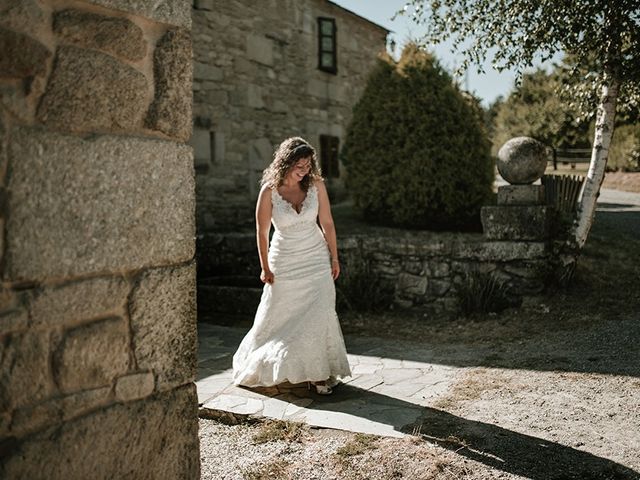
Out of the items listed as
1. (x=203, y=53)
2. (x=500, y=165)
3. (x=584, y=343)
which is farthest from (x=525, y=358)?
(x=203, y=53)

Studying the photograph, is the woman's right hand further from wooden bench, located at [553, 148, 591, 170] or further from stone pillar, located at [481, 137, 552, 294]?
wooden bench, located at [553, 148, 591, 170]

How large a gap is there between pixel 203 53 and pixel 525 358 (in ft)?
24.2

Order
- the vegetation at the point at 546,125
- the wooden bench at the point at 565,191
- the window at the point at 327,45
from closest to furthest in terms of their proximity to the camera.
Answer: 1. the wooden bench at the point at 565,191
2. the window at the point at 327,45
3. the vegetation at the point at 546,125

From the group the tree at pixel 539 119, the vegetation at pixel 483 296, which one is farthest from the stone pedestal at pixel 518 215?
the tree at pixel 539 119

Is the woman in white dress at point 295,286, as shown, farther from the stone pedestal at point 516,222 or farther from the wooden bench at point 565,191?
the wooden bench at point 565,191

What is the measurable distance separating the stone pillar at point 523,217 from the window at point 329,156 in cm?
685

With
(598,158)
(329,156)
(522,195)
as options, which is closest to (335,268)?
(522,195)

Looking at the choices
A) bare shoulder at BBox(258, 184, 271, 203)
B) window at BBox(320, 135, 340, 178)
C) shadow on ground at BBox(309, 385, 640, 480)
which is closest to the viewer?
shadow on ground at BBox(309, 385, 640, 480)

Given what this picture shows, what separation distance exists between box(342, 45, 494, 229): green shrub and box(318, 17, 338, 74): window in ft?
14.5

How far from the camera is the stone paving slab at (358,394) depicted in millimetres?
3859

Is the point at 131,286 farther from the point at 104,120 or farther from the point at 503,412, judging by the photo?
the point at 503,412

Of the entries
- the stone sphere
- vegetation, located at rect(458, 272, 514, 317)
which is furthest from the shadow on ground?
the stone sphere

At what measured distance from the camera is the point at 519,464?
10.4ft

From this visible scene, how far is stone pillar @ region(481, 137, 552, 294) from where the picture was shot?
6.61 metres
